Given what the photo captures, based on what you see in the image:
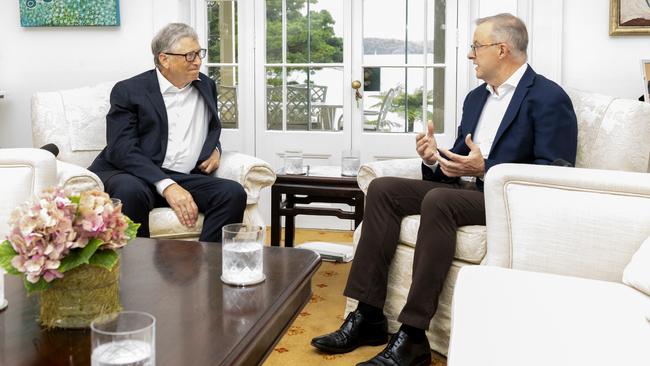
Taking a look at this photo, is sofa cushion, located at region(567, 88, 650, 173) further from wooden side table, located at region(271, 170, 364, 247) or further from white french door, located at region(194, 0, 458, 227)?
white french door, located at region(194, 0, 458, 227)

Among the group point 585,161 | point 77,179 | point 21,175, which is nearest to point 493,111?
point 585,161

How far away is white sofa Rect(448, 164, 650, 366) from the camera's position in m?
1.28

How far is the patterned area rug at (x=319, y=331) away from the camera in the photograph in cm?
231

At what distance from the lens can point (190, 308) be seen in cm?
143

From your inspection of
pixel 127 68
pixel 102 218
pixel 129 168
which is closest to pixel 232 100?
pixel 127 68

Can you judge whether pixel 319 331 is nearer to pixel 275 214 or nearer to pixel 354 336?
pixel 354 336

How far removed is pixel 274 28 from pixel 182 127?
62.0 inches

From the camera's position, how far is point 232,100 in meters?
4.51

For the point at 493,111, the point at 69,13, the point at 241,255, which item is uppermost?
the point at 69,13

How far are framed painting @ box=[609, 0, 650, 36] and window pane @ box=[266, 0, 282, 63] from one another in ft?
6.33

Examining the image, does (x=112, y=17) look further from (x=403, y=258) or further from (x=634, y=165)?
(x=634, y=165)

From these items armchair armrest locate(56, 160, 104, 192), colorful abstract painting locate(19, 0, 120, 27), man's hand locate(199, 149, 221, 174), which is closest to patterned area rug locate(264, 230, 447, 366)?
man's hand locate(199, 149, 221, 174)

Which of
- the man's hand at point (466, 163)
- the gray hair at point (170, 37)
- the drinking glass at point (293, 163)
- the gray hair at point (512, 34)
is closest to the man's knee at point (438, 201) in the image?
the man's hand at point (466, 163)

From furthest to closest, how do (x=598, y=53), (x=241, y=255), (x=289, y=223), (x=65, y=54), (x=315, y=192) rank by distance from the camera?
(x=65, y=54) → (x=598, y=53) → (x=289, y=223) → (x=315, y=192) → (x=241, y=255)
